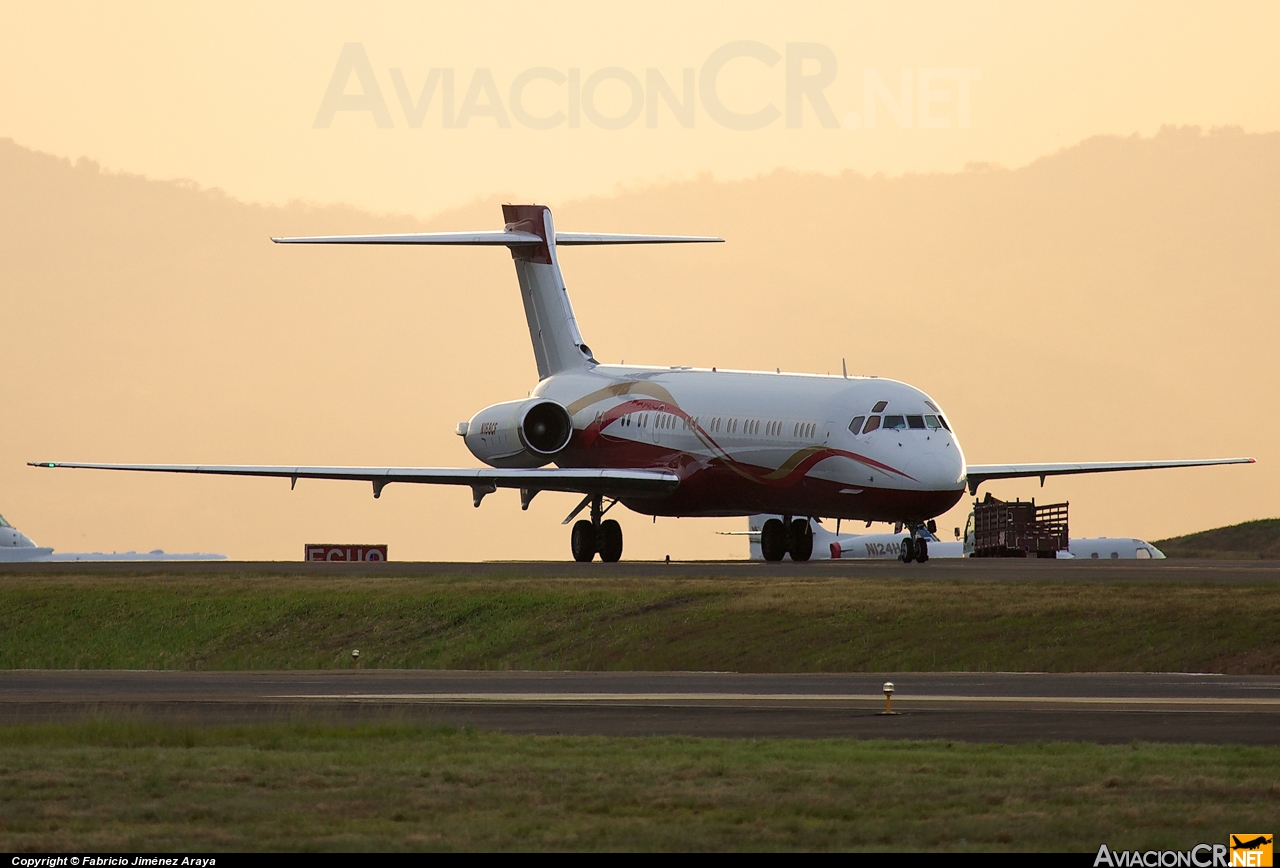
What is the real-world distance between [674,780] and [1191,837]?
4377mm

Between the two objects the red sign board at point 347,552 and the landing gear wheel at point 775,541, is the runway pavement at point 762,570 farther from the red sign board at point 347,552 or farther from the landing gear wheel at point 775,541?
the red sign board at point 347,552

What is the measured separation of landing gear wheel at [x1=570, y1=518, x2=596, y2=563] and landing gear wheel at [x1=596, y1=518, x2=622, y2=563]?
0.76ft

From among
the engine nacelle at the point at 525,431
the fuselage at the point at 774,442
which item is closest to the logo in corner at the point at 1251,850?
the fuselage at the point at 774,442

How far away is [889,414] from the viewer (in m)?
48.9

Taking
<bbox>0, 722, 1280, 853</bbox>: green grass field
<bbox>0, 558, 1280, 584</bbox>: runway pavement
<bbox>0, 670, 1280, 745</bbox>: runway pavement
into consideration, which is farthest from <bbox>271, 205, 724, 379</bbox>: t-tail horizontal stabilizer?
<bbox>0, 722, 1280, 853</bbox>: green grass field

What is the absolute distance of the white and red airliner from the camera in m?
48.5

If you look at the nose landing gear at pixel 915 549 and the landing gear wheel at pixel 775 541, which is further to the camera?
the landing gear wheel at pixel 775 541

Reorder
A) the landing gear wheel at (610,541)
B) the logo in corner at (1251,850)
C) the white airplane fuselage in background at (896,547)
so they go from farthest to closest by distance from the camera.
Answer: the white airplane fuselage in background at (896,547)
the landing gear wheel at (610,541)
the logo in corner at (1251,850)

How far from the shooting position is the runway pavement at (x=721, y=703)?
2092 cm

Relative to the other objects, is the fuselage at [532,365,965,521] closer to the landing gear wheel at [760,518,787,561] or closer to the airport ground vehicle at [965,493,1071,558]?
the landing gear wheel at [760,518,787,561]

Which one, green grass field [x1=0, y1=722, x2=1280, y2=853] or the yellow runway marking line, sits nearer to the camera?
green grass field [x1=0, y1=722, x2=1280, y2=853]

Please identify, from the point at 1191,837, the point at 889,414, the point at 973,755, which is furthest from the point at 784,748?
the point at 889,414
